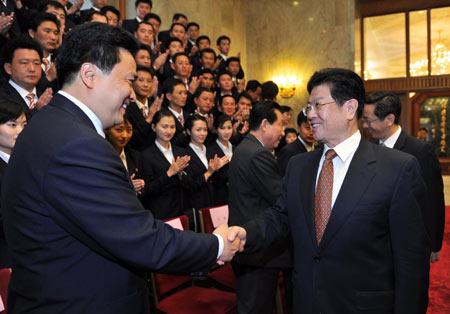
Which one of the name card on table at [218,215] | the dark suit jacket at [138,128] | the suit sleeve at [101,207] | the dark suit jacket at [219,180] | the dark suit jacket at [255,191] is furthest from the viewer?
the dark suit jacket at [219,180]

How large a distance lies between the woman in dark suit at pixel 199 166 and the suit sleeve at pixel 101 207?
2.56m

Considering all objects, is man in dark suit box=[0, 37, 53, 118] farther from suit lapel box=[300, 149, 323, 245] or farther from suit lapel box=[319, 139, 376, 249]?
suit lapel box=[319, 139, 376, 249]

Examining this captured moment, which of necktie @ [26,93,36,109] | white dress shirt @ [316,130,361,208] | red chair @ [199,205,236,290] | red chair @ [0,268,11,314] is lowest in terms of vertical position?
red chair @ [199,205,236,290]

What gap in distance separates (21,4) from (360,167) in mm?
4186

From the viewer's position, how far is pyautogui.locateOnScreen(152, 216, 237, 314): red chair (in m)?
2.21

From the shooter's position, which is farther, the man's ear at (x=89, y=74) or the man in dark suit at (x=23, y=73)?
the man in dark suit at (x=23, y=73)

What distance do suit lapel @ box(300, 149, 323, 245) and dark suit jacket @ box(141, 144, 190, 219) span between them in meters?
Answer: 1.89

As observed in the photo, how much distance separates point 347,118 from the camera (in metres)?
Answer: 1.63

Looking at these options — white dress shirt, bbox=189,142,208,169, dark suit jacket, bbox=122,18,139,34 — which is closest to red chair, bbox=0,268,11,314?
white dress shirt, bbox=189,142,208,169

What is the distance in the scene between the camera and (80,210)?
3.52ft

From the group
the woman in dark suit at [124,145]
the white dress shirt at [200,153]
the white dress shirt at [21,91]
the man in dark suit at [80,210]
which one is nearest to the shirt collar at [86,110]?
the man in dark suit at [80,210]

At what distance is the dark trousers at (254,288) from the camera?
224 centimetres

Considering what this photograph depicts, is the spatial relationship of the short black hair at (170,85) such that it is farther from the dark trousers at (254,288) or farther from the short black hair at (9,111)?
the dark trousers at (254,288)

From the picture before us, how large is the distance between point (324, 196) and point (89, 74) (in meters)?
1.04
